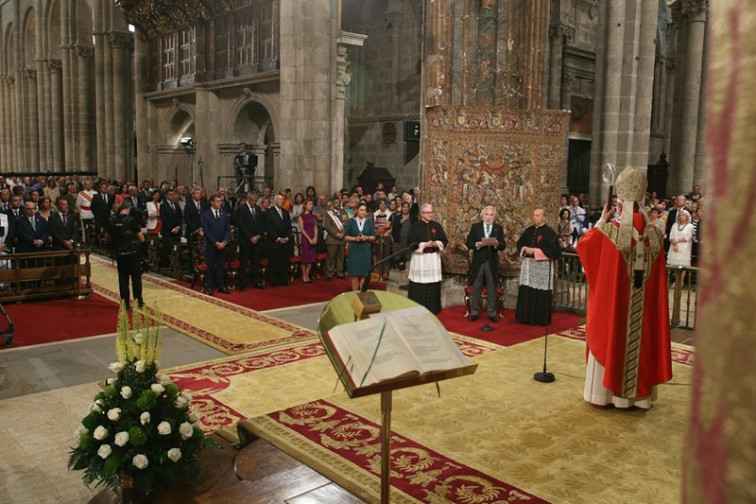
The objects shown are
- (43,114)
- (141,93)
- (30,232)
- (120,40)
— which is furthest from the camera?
(43,114)

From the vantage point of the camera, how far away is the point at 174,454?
3.85 metres

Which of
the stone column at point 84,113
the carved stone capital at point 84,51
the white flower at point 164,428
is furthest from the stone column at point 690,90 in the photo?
the stone column at point 84,113

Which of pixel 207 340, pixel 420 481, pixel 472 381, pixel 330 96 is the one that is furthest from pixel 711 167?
pixel 330 96

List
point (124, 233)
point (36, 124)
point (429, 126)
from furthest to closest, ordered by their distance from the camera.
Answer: point (36, 124) < point (429, 126) < point (124, 233)

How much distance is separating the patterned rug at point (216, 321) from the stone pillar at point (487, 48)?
15.9 ft

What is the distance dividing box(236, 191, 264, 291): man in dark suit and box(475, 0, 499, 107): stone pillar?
464 cm

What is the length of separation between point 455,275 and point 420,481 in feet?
22.3

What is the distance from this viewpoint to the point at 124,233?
10117 millimetres

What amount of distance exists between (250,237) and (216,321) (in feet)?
9.27

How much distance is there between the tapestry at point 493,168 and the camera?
35.6ft

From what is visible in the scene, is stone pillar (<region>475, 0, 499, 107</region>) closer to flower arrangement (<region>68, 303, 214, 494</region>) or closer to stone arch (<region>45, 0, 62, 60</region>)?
flower arrangement (<region>68, 303, 214, 494</region>)

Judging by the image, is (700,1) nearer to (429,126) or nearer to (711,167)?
(429,126)

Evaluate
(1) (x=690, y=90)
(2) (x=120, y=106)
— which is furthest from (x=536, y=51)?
(2) (x=120, y=106)

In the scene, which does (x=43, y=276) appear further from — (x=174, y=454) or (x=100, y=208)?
(x=174, y=454)
